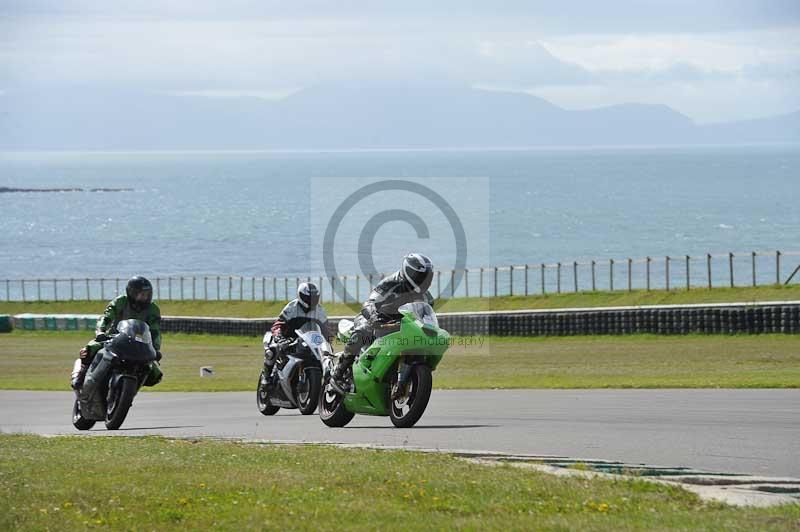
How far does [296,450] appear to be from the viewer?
14.2m

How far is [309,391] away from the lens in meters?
20.4

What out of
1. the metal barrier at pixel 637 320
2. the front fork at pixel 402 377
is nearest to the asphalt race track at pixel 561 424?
the front fork at pixel 402 377

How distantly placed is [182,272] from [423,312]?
119909 mm

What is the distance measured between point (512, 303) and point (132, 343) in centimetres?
4187

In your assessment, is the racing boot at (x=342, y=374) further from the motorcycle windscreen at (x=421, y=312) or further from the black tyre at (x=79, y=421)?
the black tyre at (x=79, y=421)

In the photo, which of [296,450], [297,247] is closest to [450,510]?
[296,450]

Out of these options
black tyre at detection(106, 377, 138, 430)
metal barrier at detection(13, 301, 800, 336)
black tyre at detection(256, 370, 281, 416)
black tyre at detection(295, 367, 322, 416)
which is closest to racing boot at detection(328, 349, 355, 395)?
black tyre at detection(295, 367, 322, 416)

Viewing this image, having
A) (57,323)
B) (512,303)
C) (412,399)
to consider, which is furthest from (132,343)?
(57,323)

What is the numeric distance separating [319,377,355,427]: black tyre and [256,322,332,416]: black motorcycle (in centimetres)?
107

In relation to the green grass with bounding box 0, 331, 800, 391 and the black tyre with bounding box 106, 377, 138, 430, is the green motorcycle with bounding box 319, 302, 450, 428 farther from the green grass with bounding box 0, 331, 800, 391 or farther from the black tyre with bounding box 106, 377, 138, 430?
the green grass with bounding box 0, 331, 800, 391

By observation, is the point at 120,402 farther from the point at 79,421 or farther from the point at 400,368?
the point at 400,368

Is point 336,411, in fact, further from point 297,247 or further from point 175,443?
point 297,247

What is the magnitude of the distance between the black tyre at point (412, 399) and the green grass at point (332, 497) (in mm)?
3184

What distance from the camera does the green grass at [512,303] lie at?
50.8 meters
